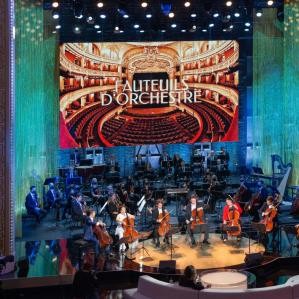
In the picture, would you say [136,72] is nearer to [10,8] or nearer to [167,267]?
[10,8]

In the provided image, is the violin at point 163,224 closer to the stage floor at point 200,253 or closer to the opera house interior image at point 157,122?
the opera house interior image at point 157,122

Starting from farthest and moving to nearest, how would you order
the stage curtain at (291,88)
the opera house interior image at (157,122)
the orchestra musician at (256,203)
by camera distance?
the stage curtain at (291,88) < the orchestra musician at (256,203) < the opera house interior image at (157,122)

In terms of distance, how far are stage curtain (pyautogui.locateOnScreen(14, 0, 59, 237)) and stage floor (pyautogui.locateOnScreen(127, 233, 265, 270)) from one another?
3.59 metres

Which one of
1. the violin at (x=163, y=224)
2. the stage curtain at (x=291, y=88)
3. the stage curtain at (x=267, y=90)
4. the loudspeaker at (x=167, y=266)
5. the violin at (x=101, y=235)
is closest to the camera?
the loudspeaker at (x=167, y=266)

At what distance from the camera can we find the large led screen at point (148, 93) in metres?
15.2

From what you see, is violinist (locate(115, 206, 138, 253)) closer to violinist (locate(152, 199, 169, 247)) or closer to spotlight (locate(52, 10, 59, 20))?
violinist (locate(152, 199, 169, 247))

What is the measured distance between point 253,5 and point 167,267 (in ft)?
28.2

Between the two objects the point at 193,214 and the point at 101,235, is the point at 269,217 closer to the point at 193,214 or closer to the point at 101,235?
the point at 193,214

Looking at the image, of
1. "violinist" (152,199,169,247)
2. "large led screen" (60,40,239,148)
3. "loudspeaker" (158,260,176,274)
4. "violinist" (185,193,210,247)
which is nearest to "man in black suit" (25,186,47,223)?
"large led screen" (60,40,239,148)

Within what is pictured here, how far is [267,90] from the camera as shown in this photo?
53.7 ft

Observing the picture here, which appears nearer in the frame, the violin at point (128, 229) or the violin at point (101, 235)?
the violin at point (101, 235)

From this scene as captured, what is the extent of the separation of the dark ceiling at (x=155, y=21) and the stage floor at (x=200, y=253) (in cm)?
601

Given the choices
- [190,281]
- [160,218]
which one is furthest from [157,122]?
[190,281]

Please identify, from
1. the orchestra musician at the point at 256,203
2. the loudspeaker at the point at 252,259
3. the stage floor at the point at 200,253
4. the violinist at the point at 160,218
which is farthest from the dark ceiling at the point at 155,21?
the loudspeaker at the point at 252,259
